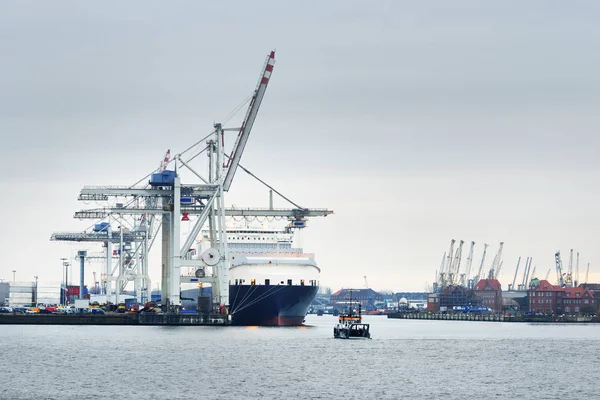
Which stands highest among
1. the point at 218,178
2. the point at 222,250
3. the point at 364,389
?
the point at 218,178

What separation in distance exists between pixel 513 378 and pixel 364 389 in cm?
1233

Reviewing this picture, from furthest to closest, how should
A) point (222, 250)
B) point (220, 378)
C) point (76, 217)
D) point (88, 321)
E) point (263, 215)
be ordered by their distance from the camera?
1. point (76, 217)
2. point (88, 321)
3. point (263, 215)
4. point (222, 250)
5. point (220, 378)

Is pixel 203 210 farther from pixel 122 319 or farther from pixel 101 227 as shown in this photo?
pixel 101 227

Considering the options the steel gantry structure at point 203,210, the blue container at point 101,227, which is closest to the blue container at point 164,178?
the steel gantry structure at point 203,210

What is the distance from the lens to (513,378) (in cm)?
7062

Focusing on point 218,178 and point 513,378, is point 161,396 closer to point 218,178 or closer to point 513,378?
point 513,378

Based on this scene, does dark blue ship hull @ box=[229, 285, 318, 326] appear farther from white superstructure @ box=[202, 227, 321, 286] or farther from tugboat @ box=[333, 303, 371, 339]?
tugboat @ box=[333, 303, 371, 339]

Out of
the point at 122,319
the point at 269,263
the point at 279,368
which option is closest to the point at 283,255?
the point at 269,263

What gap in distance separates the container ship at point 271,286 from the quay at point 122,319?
11.5ft

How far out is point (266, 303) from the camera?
117625 millimetres

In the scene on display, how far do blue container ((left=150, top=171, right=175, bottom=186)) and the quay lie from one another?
13.9 m

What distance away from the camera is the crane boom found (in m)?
116

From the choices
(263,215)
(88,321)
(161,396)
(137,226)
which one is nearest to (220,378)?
(161,396)

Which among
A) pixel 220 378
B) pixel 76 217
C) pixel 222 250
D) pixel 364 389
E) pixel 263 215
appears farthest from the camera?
pixel 76 217
